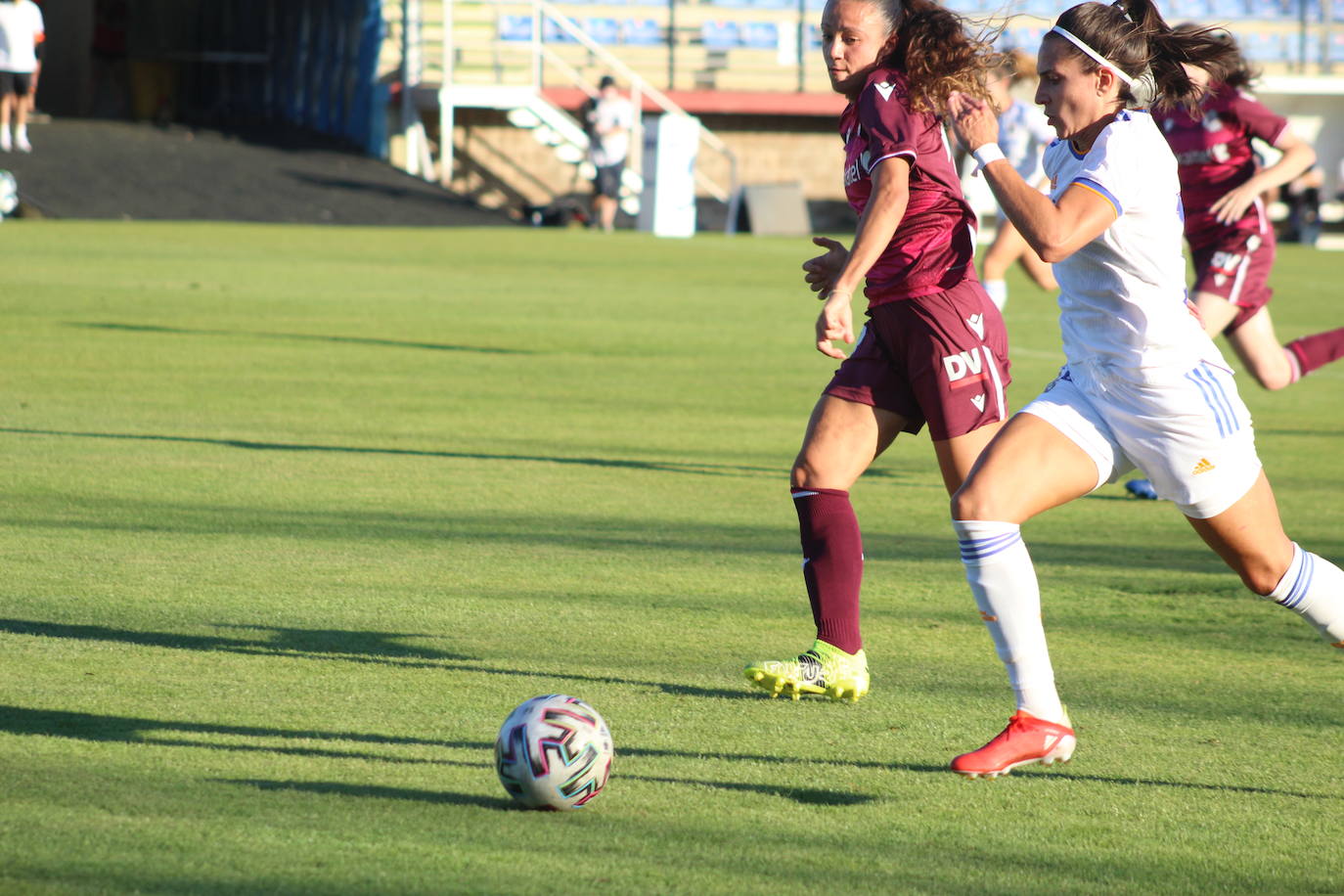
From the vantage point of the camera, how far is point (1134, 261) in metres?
4.50

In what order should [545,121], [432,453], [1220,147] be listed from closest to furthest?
[1220,147]
[432,453]
[545,121]

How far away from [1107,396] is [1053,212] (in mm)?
513

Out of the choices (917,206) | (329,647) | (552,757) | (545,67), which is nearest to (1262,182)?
(917,206)

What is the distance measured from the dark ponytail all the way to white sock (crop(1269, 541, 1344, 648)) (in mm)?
1228

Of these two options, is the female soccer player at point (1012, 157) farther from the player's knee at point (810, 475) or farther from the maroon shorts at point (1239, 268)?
the player's knee at point (810, 475)

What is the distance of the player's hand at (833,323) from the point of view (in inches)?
195

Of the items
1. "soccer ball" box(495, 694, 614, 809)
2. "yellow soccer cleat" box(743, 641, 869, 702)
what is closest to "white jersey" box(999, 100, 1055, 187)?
"yellow soccer cleat" box(743, 641, 869, 702)

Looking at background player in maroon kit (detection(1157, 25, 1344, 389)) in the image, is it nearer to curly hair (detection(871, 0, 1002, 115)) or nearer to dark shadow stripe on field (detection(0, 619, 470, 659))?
curly hair (detection(871, 0, 1002, 115))

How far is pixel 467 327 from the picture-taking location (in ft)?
52.2

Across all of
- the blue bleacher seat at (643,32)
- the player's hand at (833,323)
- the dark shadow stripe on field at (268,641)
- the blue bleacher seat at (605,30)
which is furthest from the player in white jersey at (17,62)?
the player's hand at (833,323)

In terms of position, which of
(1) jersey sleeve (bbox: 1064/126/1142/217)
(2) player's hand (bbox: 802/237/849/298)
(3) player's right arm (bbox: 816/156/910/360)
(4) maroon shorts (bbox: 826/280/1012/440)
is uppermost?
(1) jersey sleeve (bbox: 1064/126/1142/217)

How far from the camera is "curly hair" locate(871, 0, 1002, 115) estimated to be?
4969 millimetres

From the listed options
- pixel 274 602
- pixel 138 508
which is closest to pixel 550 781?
pixel 274 602

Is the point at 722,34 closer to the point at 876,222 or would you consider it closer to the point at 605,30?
the point at 605,30
